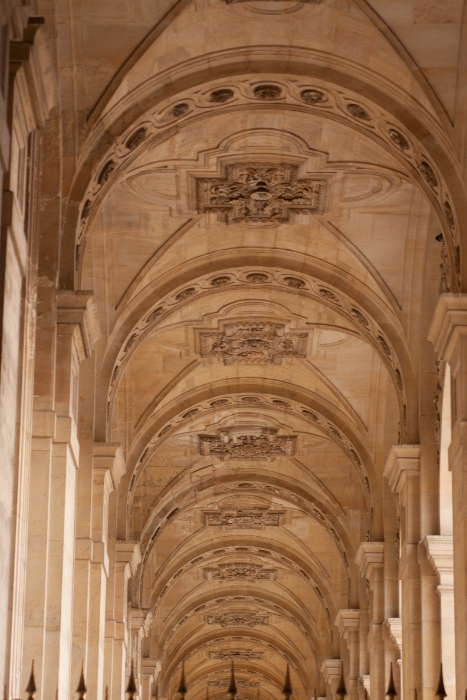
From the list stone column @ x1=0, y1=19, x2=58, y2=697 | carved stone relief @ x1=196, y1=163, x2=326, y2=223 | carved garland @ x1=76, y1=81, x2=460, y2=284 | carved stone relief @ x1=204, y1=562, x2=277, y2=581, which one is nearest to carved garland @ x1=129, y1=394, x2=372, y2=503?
carved stone relief @ x1=196, y1=163, x2=326, y2=223

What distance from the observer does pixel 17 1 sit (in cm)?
1198

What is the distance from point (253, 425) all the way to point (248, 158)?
1280 cm

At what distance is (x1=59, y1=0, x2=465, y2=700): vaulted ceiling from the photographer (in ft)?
56.5

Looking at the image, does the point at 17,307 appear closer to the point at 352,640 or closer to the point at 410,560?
the point at 410,560

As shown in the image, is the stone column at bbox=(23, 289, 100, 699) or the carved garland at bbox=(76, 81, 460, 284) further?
the carved garland at bbox=(76, 81, 460, 284)

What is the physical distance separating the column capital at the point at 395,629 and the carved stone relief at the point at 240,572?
17.6 m

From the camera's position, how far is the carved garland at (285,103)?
17.9 m

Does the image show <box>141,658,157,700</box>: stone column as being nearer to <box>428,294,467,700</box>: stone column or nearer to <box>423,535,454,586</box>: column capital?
<box>423,535,454,586</box>: column capital

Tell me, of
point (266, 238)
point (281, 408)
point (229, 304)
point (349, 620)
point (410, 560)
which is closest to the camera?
point (410, 560)

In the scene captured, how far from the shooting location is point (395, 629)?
2653cm

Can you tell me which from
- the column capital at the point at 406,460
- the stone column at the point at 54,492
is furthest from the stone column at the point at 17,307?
the column capital at the point at 406,460

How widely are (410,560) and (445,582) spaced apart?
40.2 inches

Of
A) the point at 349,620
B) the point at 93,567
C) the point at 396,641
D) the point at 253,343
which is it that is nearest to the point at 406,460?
the point at 93,567

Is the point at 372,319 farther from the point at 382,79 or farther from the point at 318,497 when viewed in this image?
the point at 318,497
